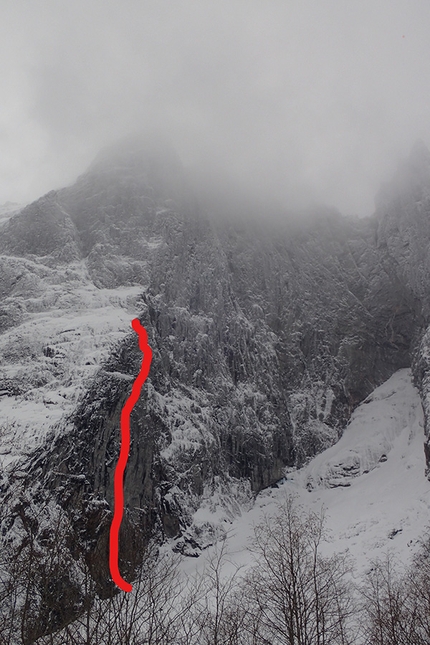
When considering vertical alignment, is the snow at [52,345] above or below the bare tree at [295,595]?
above

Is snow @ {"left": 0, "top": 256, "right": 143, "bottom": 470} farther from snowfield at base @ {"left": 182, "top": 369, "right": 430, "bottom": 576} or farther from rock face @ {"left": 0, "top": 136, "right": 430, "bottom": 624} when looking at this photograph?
snowfield at base @ {"left": 182, "top": 369, "right": 430, "bottom": 576}

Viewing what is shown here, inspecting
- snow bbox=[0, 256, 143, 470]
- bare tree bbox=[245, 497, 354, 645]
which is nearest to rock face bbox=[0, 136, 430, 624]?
snow bbox=[0, 256, 143, 470]

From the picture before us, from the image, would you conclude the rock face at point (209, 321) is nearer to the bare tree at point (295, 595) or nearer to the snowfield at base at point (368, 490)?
the snowfield at base at point (368, 490)

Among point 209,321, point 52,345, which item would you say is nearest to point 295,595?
point 52,345

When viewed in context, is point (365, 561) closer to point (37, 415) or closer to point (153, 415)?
point (153, 415)

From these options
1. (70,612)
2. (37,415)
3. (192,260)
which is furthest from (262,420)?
(70,612)

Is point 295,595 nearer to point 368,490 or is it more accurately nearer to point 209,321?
point 368,490

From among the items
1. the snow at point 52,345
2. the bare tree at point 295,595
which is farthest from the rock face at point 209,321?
the bare tree at point 295,595
